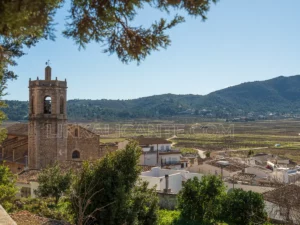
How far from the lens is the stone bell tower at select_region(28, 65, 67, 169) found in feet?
93.7

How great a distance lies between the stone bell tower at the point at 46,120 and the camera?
28562 mm

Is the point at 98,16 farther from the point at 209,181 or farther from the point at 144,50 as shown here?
the point at 209,181

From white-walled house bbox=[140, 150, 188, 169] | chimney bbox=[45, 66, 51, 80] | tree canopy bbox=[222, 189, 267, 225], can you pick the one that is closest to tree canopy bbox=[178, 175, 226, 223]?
tree canopy bbox=[222, 189, 267, 225]

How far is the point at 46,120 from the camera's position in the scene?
28719 millimetres

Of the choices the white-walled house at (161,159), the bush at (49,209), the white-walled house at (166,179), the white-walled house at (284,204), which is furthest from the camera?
the white-walled house at (161,159)

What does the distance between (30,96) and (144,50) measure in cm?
2497

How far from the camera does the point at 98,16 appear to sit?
230 inches

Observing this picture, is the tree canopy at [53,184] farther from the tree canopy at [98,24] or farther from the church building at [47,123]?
the tree canopy at [98,24]

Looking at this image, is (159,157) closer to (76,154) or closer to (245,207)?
(76,154)

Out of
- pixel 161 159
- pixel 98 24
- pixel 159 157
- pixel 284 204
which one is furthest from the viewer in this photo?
pixel 159 157

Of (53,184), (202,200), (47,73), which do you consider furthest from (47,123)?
(202,200)

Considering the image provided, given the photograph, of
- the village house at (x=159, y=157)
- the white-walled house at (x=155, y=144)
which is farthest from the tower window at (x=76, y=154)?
the white-walled house at (x=155, y=144)

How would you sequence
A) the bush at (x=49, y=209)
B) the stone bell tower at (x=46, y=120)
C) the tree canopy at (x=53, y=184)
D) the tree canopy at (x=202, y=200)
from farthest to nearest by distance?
the stone bell tower at (x=46, y=120), the tree canopy at (x=53, y=184), the tree canopy at (x=202, y=200), the bush at (x=49, y=209)

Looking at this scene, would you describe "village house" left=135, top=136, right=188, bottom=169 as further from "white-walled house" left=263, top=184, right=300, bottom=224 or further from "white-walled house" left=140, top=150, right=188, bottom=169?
"white-walled house" left=263, top=184, right=300, bottom=224
